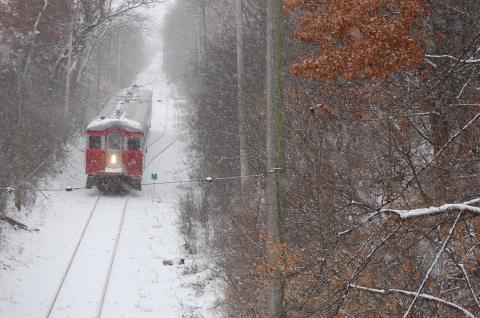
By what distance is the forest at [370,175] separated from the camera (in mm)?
6305

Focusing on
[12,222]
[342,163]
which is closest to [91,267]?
[12,222]

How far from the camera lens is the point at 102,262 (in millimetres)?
15977

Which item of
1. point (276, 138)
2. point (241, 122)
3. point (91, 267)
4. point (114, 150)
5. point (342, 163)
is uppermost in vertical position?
point (241, 122)

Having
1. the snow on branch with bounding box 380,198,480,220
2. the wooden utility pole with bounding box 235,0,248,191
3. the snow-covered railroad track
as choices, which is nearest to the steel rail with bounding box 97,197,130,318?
the snow-covered railroad track

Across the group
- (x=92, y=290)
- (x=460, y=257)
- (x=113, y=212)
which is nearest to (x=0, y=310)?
(x=92, y=290)

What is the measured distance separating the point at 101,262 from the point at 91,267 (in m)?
0.44

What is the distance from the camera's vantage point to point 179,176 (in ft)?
87.5

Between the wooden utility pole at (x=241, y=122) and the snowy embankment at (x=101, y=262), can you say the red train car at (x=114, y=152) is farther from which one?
the wooden utility pole at (x=241, y=122)

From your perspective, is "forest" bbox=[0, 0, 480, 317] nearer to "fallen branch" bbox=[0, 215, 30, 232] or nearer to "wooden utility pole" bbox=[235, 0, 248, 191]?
"wooden utility pole" bbox=[235, 0, 248, 191]

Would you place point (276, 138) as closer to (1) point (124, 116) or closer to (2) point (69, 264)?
(2) point (69, 264)

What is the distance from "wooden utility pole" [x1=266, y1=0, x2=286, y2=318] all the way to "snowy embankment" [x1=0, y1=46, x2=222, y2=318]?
4.00m

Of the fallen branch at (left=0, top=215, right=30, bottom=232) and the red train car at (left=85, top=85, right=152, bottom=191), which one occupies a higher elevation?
the red train car at (left=85, top=85, right=152, bottom=191)

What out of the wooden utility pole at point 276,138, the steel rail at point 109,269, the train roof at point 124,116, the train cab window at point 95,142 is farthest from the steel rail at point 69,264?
the wooden utility pole at point 276,138

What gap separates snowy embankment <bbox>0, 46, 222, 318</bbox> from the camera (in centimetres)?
1331
